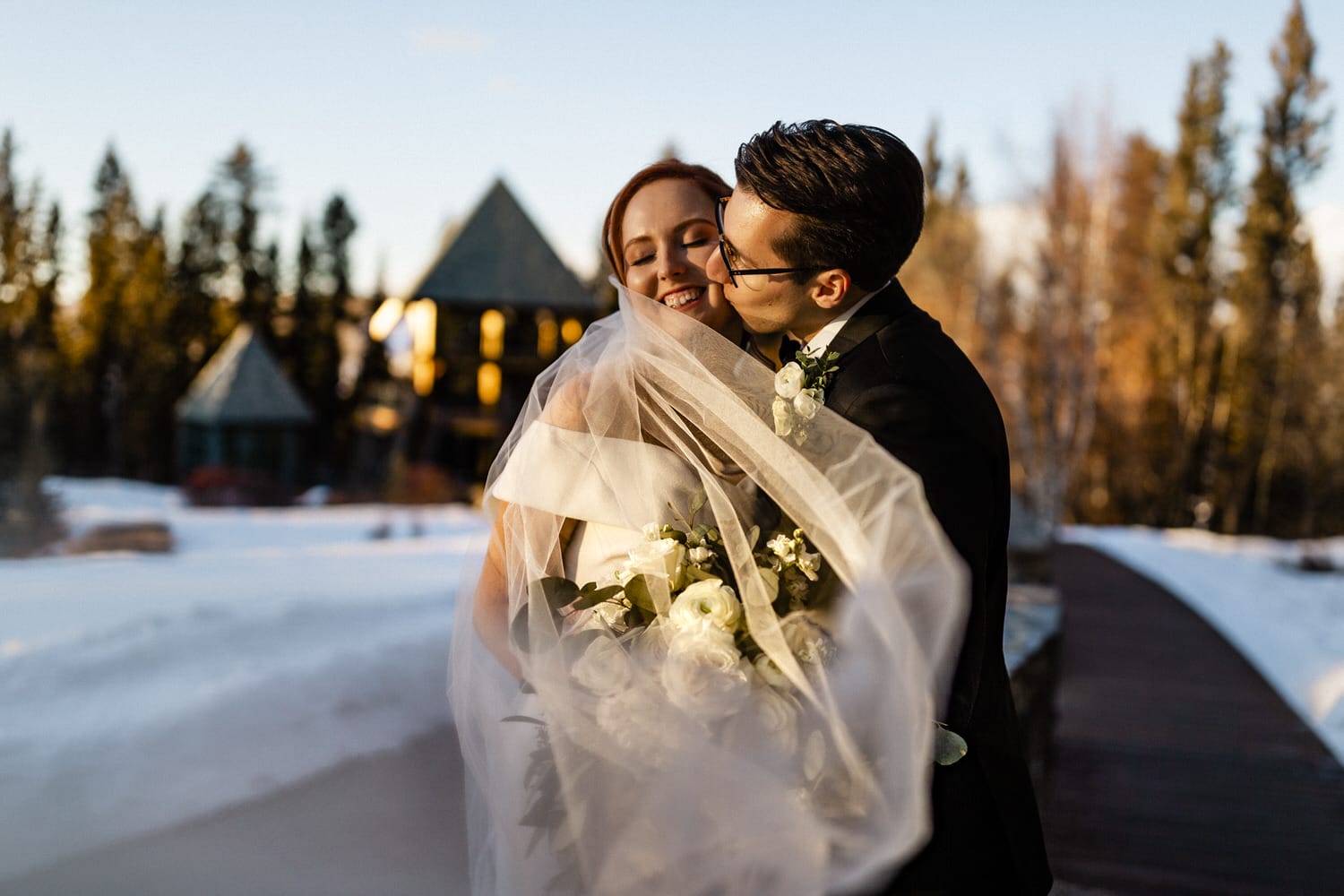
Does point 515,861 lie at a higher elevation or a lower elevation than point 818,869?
lower

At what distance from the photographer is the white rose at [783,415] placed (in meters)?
1.78

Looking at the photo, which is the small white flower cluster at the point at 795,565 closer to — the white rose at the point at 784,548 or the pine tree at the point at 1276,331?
the white rose at the point at 784,548

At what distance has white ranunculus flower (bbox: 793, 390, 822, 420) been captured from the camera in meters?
1.76

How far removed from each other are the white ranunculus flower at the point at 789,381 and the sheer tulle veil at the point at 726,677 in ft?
0.20

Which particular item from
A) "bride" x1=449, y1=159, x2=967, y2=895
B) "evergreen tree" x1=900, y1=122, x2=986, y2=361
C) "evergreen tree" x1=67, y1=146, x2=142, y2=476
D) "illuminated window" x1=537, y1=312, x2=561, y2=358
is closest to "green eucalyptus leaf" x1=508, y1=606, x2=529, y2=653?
"bride" x1=449, y1=159, x2=967, y2=895

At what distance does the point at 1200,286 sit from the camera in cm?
3005

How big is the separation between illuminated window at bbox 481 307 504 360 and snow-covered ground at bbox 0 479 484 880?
23.6 metres

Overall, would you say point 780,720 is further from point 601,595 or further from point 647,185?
point 647,185

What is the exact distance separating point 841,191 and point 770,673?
715mm

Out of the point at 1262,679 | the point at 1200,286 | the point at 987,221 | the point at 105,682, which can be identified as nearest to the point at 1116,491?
the point at 1200,286

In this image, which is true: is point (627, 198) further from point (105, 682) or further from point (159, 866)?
point (105, 682)

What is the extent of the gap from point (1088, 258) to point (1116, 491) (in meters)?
7.41

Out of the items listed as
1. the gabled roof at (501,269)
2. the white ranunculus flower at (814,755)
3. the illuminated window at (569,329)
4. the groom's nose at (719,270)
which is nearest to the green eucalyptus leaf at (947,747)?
the white ranunculus flower at (814,755)

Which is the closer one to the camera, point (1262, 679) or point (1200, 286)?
point (1262, 679)
